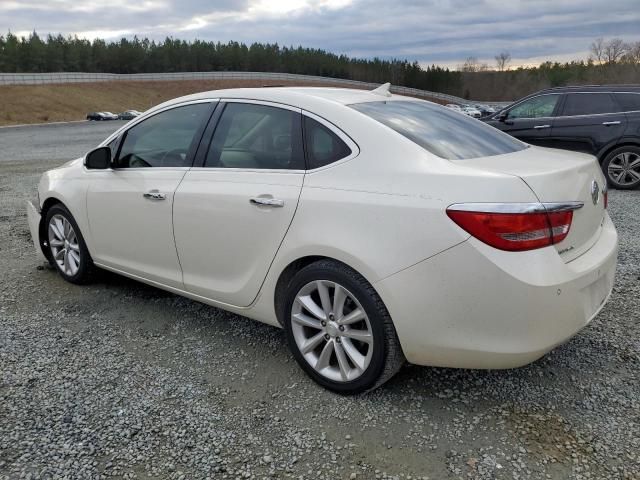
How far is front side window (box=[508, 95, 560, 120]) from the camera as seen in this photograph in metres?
9.50

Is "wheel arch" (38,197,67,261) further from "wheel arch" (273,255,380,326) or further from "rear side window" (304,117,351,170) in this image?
"rear side window" (304,117,351,170)

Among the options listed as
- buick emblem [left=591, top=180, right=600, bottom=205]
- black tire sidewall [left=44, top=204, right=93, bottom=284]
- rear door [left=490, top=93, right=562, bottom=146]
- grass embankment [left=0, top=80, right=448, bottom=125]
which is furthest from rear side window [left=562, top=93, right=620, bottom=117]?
grass embankment [left=0, top=80, right=448, bottom=125]

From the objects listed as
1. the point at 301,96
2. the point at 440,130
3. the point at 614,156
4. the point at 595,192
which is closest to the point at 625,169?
the point at 614,156

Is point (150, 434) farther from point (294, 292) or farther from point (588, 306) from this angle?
point (588, 306)

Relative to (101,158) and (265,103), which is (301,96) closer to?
(265,103)

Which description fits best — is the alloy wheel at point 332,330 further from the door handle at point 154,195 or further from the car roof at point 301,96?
the door handle at point 154,195

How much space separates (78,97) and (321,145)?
72.8 metres

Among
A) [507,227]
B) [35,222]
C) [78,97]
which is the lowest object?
[35,222]

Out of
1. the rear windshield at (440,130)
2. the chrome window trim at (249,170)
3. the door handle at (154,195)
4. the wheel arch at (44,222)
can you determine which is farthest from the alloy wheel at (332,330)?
the wheel arch at (44,222)

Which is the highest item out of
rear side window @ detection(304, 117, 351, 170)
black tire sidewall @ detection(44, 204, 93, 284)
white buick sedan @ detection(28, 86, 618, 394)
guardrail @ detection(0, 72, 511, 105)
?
guardrail @ detection(0, 72, 511, 105)

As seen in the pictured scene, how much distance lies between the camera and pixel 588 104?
9133 millimetres

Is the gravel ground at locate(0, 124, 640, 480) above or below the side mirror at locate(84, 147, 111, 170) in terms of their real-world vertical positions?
below

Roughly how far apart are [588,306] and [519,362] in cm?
46

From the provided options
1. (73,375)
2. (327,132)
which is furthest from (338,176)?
(73,375)
